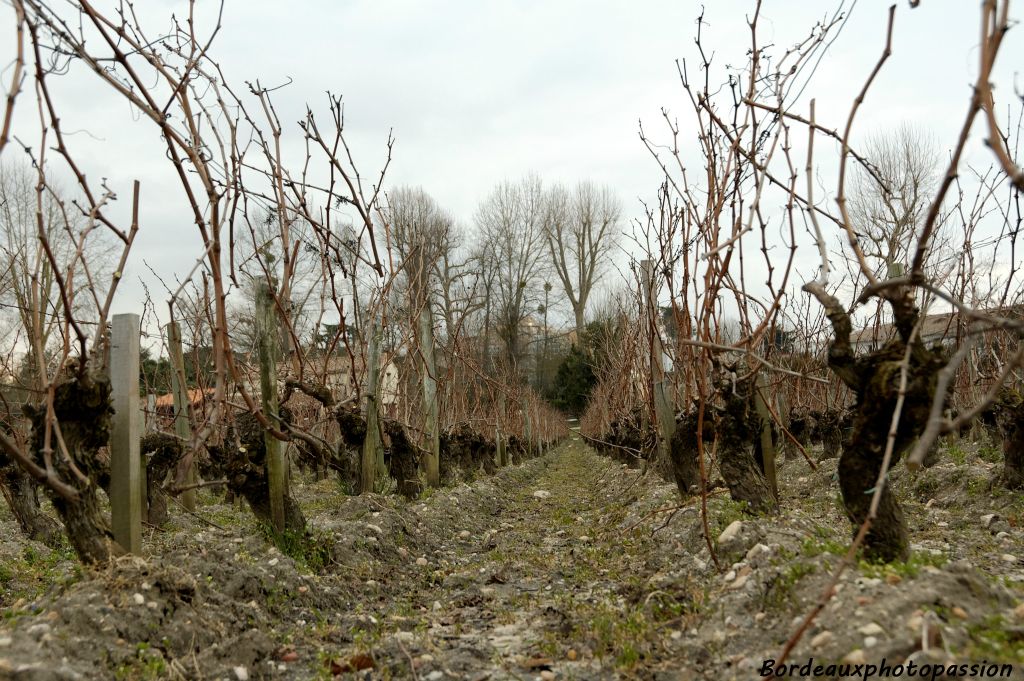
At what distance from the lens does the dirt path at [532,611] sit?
338cm

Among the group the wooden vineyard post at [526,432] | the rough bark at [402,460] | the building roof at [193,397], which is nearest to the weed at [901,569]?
the building roof at [193,397]

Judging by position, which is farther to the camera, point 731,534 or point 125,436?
point 731,534

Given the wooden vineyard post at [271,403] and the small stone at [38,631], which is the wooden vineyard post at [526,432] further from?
the small stone at [38,631]

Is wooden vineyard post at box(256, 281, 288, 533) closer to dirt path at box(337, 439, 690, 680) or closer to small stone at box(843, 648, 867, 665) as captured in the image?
dirt path at box(337, 439, 690, 680)

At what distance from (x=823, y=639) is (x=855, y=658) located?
0.21m

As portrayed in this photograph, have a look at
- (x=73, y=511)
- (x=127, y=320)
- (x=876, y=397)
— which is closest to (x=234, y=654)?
(x=73, y=511)

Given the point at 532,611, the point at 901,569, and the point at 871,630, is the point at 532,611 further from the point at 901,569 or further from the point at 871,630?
the point at 871,630

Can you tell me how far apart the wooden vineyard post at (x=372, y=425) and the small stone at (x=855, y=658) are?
5401 mm

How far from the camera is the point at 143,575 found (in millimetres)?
3508

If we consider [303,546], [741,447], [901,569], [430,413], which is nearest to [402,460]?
[430,413]

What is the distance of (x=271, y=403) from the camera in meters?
5.41

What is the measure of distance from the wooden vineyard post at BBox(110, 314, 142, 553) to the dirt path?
1.41m

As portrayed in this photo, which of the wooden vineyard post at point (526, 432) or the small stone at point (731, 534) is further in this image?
the wooden vineyard post at point (526, 432)

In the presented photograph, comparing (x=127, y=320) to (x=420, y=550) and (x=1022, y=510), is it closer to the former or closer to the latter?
(x=420, y=550)
